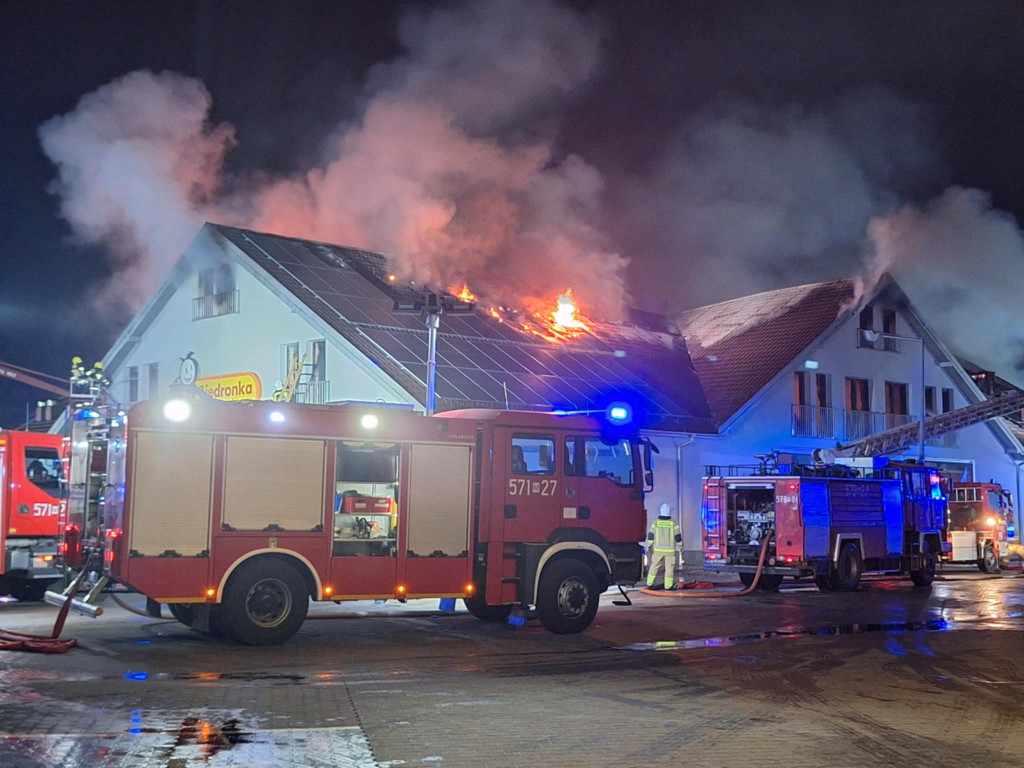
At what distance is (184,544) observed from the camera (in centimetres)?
1101

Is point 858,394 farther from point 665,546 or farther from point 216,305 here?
point 216,305

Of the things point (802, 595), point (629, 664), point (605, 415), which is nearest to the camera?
point (629, 664)

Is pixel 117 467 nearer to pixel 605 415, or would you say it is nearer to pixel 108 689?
pixel 108 689

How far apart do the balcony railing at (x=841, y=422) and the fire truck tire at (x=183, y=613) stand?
21.6 meters

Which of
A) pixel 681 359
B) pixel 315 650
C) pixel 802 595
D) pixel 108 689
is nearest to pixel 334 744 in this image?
pixel 108 689

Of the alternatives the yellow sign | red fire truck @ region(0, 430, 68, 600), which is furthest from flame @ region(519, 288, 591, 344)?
red fire truck @ region(0, 430, 68, 600)

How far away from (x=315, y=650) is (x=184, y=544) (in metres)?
1.74

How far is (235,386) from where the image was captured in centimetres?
2641

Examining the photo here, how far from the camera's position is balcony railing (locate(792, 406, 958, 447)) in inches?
1205

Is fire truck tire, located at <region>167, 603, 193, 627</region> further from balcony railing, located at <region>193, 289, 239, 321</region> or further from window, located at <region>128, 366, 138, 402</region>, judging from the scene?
window, located at <region>128, 366, 138, 402</region>

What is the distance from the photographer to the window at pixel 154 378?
29516mm

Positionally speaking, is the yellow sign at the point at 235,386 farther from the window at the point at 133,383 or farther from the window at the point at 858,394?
the window at the point at 858,394

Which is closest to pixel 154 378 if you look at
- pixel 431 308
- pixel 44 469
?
pixel 44 469

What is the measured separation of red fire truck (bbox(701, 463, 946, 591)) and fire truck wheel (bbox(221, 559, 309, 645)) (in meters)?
11.2
